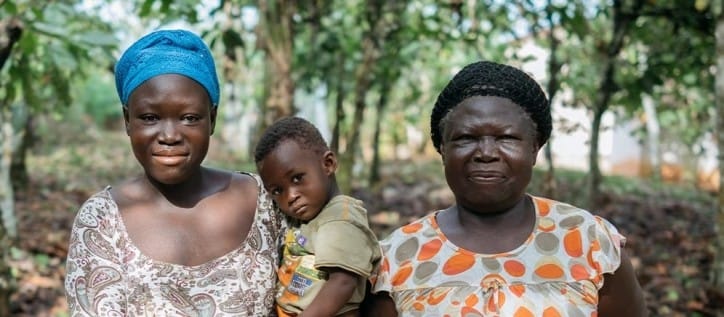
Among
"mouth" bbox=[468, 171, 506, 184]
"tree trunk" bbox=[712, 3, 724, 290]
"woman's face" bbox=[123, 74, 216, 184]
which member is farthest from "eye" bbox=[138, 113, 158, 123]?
"tree trunk" bbox=[712, 3, 724, 290]

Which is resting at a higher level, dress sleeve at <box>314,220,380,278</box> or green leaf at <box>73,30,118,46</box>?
green leaf at <box>73,30,118,46</box>

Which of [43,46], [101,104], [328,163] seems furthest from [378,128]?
[101,104]

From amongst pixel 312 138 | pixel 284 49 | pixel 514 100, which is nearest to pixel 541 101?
pixel 514 100

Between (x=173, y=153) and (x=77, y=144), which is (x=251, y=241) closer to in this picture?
(x=173, y=153)

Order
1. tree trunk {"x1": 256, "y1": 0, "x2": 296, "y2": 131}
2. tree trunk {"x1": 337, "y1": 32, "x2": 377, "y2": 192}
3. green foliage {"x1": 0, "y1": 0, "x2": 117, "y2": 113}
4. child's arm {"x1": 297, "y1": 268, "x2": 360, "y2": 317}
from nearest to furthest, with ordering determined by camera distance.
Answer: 1. child's arm {"x1": 297, "y1": 268, "x2": 360, "y2": 317}
2. green foliage {"x1": 0, "y1": 0, "x2": 117, "y2": 113}
3. tree trunk {"x1": 256, "y1": 0, "x2": 296, "y2": 131}
4. tree trunk {"x1": 337, "y1": 32, "x2": 377, "y2": 192}

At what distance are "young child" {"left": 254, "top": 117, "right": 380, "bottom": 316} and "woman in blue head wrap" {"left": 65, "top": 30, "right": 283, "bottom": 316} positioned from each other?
111 millimetres

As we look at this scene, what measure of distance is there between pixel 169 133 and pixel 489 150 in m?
0.82

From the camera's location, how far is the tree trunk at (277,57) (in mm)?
4145

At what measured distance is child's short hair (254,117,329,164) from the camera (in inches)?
90.6

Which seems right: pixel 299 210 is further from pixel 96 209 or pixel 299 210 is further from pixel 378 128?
pixel 378 128

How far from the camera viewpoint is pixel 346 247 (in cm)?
214

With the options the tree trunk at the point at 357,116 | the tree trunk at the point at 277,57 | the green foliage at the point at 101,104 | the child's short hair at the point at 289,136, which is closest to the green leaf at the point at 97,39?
the tree trunk at the point at 277,57

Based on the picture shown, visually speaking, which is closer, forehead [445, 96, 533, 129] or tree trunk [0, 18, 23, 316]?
forehead [445, 96, 533, 129]

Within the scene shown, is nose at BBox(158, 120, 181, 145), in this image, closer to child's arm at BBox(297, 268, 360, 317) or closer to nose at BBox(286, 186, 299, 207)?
nose at BBox(286, 186, 299, 207)
